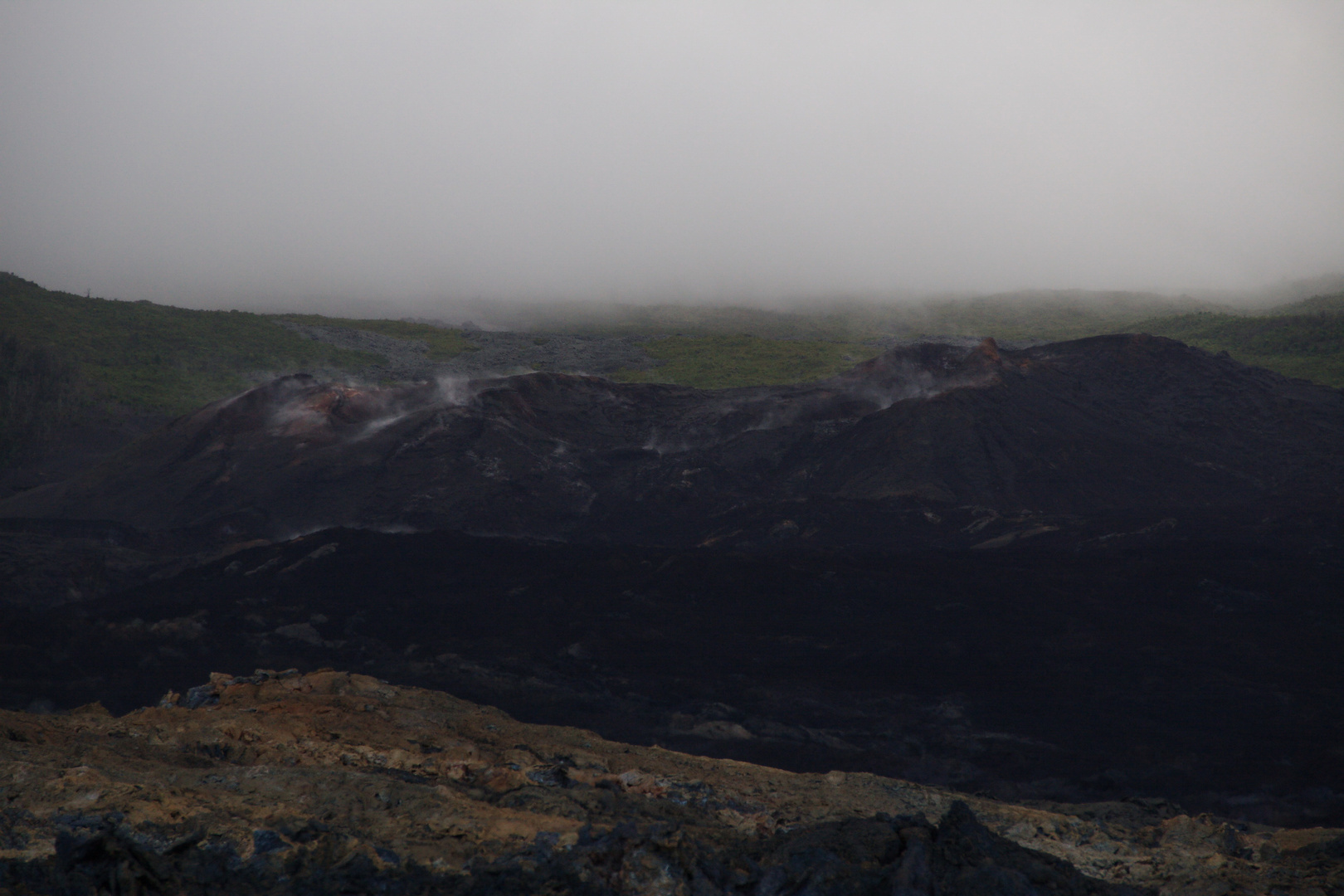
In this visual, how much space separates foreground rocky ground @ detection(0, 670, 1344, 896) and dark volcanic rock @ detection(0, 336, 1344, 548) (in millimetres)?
25772

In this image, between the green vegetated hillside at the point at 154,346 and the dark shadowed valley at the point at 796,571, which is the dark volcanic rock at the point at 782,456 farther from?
the green vegetated hillside at the point at 154,346

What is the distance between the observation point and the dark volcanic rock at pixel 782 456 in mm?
44094

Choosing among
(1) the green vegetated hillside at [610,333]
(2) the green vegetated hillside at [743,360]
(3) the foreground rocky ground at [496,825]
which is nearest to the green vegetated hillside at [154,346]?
(1) the green vegetated hillside at [610,333]

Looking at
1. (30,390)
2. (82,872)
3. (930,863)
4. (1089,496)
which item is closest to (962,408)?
(1089,496)

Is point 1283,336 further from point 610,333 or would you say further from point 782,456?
point 610,333

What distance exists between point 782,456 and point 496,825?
136 ft

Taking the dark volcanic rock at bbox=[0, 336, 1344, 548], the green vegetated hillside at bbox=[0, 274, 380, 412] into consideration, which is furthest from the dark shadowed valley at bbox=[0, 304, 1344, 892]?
the green vegetated hillside at bbox=[0, 274, 380, 412]

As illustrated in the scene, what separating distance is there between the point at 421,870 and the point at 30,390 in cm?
6672

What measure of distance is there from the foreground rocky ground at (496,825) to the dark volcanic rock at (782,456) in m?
25.8

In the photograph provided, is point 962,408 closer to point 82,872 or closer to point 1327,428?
point 1327,428

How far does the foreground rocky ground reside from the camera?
1109 cm

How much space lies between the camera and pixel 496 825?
40.0 feet

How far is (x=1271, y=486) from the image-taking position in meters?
45.4

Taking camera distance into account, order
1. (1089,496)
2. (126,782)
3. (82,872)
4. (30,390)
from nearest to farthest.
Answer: (82,872) < (126,782) < (1089,496) < (30,390)
